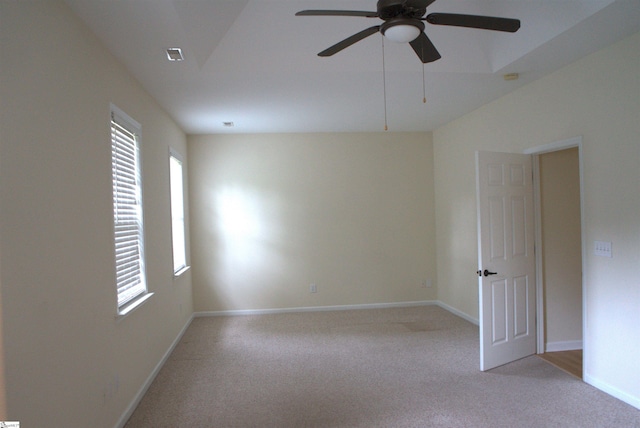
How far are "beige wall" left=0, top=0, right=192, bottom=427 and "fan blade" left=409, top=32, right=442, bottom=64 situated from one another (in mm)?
1909

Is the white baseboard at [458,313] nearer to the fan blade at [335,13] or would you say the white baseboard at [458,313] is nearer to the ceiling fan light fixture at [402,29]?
the ceiling fan light fixture at [402,29]

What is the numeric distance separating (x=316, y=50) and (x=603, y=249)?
9.29 ft

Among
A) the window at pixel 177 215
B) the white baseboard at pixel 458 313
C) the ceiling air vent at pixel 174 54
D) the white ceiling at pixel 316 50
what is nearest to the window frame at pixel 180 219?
the window at pixel 177 215

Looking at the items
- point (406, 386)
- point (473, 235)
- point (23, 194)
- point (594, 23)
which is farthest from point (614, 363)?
point (23, 194)

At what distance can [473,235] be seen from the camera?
4.73 m

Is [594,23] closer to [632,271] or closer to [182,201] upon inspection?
Result: [632,271]

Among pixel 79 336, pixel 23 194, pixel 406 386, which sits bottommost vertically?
pixel 406 386

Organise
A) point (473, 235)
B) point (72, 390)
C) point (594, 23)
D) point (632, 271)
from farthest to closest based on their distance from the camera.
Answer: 1. point (473, 235)
2. point (632, 271)
3. point (594, 23)
4. point (72, 390)

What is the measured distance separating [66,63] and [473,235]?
4.47 meters

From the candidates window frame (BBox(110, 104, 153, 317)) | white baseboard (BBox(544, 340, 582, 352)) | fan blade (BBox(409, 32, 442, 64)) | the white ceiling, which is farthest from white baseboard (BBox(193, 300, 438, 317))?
fan blade (BBox(409, 32, 442, 64))

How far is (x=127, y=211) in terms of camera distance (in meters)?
2.97

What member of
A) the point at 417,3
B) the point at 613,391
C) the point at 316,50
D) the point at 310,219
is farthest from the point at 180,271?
the point at 613,391

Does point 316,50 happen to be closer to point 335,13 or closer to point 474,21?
point 335,13

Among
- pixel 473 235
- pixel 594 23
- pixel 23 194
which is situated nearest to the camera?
pixel 23 194
